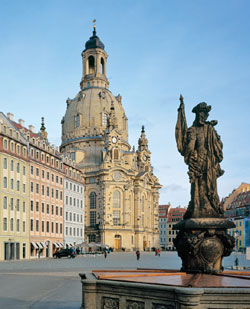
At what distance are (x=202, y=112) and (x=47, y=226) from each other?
6740cm

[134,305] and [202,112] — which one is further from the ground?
[202,112]

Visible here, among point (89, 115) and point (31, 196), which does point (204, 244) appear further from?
point (89, 115)

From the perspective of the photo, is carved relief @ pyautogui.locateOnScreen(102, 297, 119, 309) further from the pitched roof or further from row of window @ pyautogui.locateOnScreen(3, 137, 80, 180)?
the pitched roof

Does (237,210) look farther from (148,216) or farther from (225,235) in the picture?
(225,235)

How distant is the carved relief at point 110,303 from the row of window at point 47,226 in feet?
209

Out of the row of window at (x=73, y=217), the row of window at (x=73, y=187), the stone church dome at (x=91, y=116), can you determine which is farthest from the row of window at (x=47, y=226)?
the stone church dome at (x=91, y=116)

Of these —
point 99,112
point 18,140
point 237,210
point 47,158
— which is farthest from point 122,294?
point 237,210

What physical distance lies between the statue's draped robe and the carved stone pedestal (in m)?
0.53

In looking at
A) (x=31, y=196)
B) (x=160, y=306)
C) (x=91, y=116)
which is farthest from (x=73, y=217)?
(x=160, y=306)

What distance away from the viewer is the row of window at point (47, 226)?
241ft

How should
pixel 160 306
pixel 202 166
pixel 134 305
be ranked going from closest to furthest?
pixel 160 306
pixel 134 305
pixel 202 166

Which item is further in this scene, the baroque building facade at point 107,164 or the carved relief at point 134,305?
the baroque building facade at point 107,164

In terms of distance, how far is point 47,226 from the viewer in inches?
3157

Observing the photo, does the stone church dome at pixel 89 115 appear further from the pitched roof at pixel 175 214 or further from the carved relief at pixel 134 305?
the carved relief at pixel 134 305
